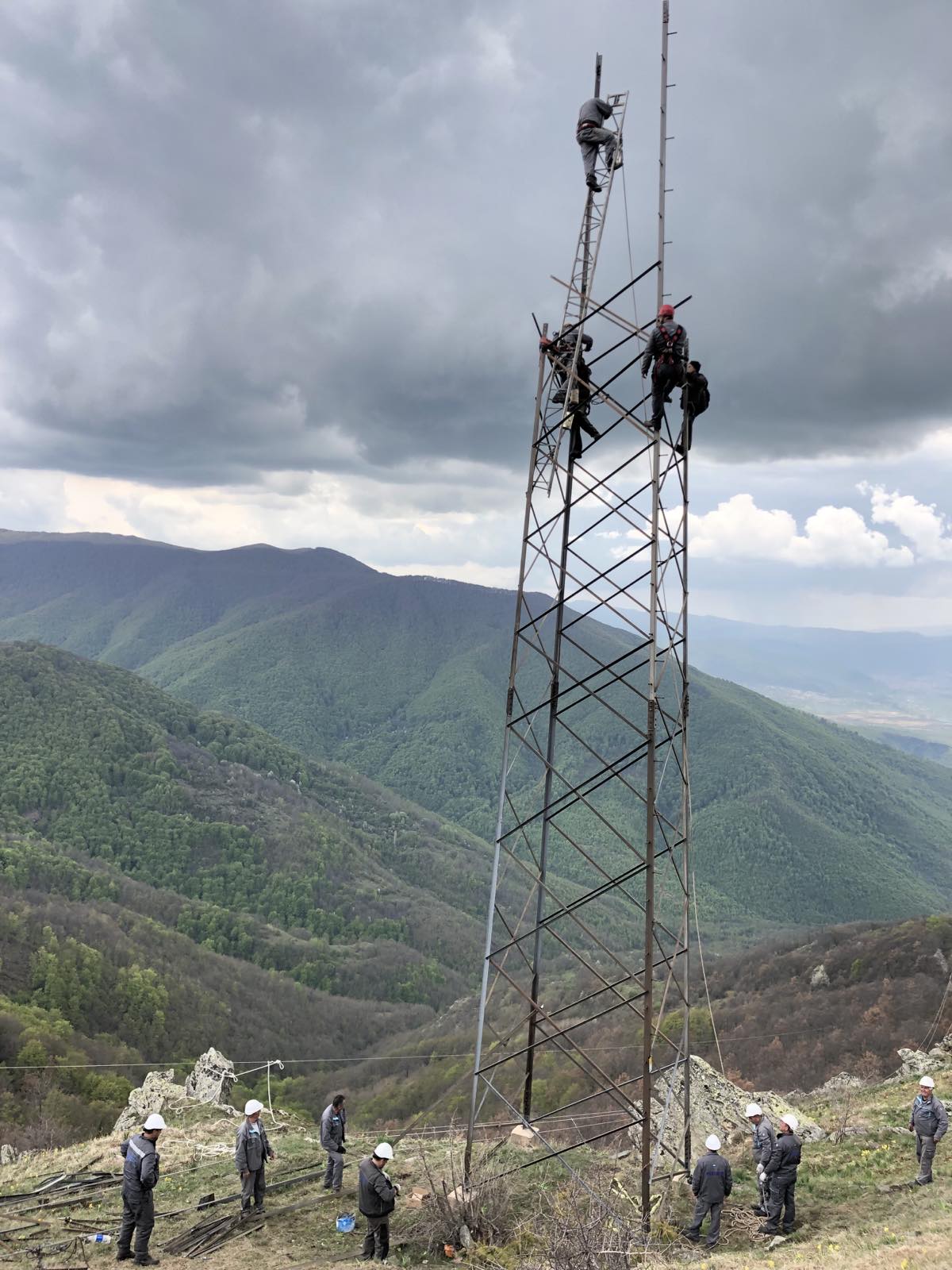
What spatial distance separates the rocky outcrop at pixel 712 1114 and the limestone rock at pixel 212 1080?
42.5 feet

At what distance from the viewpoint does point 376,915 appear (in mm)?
126750

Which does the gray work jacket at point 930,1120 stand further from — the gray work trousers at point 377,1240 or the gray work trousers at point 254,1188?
the gray work trousers at point 254,1188

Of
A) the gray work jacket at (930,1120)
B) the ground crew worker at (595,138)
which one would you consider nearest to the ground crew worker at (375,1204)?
the gray work jacket at (930,1120)

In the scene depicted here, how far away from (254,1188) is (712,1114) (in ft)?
32.9

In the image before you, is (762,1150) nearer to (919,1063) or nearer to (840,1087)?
(919,1063)

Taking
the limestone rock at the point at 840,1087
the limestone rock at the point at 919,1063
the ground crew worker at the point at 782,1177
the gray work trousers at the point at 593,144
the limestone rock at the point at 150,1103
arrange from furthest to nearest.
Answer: the limestone rock at the point at 840,1087, the limestone rock at the point at 919,1063, the limestone rock at the point at 150,1103, the gray work trousers at the point at 593,144, the ground crew worker at the point at 782,1177

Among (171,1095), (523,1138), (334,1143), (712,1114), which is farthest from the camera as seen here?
(171,1095)

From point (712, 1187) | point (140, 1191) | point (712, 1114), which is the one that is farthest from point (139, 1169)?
point (712, 1114)

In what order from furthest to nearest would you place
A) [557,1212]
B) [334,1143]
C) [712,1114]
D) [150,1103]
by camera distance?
[150,1103] < [712,1114] < [334,1143] < [557,1212]

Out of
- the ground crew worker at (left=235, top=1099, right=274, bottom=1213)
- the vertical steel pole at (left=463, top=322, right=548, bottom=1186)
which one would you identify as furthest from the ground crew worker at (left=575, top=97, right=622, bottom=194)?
the ground crew worker at (left=235, top=1099, right=274, bottom=1213)

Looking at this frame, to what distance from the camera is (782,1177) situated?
427 inches

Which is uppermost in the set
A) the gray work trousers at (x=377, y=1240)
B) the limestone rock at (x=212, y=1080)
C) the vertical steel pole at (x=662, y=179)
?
the vertical steel pole at (x=662, y=179)

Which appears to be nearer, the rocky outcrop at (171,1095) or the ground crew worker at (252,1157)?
the ground crew worker at (252,1157)

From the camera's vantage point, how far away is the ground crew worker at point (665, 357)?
13.1 m
